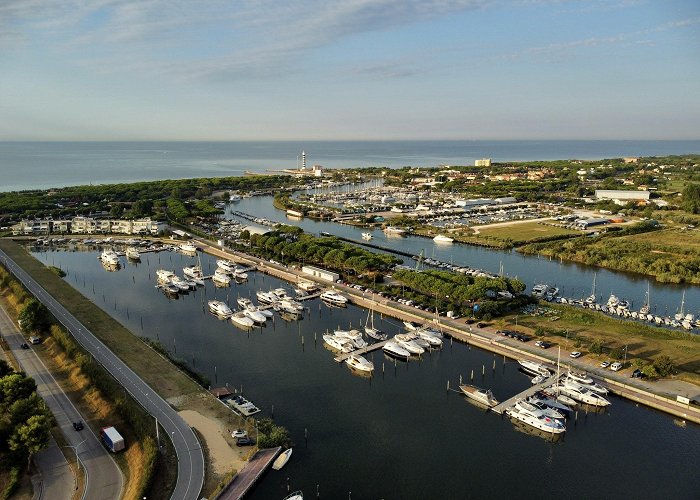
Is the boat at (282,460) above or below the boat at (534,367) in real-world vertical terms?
below

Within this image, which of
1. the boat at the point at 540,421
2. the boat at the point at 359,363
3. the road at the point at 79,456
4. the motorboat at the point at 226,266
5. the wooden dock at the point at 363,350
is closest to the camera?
the road at the point at 79,456

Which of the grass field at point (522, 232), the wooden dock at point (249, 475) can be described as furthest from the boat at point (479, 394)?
the grass field at point (522, 232)

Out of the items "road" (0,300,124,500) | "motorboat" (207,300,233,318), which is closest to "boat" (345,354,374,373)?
"motorboat" (207,300,233,318)

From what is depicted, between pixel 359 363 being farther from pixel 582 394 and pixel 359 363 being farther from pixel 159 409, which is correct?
pixel 582 394

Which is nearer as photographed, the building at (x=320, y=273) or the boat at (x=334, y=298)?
the boat at (x=334, y=298)

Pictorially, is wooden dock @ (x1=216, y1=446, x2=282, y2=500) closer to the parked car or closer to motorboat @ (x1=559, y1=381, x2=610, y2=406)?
the parked car

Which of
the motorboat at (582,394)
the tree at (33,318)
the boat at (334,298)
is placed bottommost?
the motorboat at (582,394)

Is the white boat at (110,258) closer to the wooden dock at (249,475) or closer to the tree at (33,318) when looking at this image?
the tree at (33,318)

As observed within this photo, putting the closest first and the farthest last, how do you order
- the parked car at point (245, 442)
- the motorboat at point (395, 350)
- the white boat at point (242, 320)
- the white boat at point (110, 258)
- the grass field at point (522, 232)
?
the parked car at point (245, 442), the motorboat at point (395, 350), the white boat at point (242, 320), the white boat at point (110, 258), the grass field at point (522, 232)

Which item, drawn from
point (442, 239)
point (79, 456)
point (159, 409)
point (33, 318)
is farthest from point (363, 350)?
point (442, 239)
